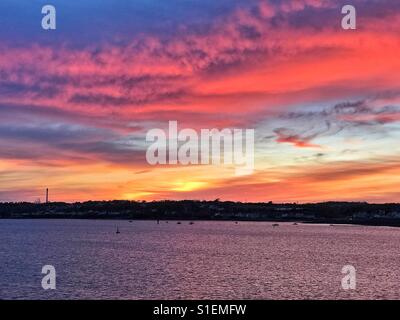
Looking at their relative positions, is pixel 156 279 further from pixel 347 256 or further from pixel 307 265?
pixel 347 256

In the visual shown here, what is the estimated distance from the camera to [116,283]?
231 ft

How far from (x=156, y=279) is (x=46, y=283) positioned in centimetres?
1610

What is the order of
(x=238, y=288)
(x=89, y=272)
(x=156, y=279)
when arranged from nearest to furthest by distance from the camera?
(x=238, y=288)
(x=156, y=279)
(x=89, y=272)

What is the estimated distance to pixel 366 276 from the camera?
276 feet
